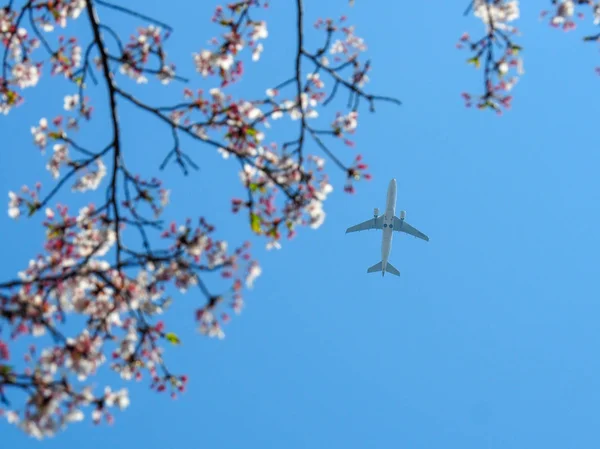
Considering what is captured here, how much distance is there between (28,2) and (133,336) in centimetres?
525

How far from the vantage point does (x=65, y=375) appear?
768cm

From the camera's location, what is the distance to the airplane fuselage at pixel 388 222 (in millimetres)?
59656

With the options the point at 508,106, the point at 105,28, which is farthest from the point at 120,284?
the point at 508,106

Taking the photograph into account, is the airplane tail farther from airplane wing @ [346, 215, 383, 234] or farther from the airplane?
airplane wing @ [346, 215, 383, 234]

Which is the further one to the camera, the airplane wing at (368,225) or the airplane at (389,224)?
the airplane wing at (368,225)

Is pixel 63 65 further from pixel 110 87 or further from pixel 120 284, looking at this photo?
pixel 120 284

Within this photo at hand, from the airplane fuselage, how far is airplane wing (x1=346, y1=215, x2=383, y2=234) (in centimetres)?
77

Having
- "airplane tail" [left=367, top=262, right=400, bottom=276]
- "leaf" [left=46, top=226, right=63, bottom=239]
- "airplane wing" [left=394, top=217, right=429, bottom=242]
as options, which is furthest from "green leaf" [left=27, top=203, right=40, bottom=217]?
"airplane tail" [left=367, top=262, right=400, bottom=276]

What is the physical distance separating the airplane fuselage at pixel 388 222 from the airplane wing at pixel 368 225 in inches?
30.5

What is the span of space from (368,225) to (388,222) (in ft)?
7.80

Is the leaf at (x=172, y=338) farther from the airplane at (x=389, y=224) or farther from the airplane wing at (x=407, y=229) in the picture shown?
the airplane wing at (x=407, y=229)

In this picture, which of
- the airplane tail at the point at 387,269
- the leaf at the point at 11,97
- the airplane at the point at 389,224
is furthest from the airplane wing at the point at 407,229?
the leaf at the point at 11,97

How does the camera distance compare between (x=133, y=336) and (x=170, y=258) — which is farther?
(x=133, y=336)

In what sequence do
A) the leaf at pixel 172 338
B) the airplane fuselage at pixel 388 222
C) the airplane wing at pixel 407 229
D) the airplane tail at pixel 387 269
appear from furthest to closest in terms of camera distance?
the airplane tail at pixel 387 269
the airplane wing at pixel 407 229
the airplane fuselage at pixel 388 222
the leaf at pixel 172 338
